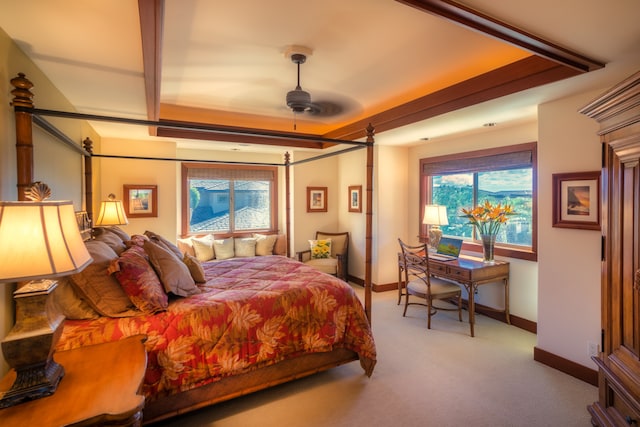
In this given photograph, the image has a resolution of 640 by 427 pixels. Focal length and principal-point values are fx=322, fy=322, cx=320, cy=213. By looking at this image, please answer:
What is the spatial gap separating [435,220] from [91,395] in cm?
405

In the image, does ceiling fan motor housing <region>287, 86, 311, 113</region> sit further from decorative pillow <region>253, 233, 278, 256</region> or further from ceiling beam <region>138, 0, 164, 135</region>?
decorative pillow <region>253, 233, 278, 256</region>

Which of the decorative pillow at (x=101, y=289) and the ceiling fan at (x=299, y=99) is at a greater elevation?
the ceiling fan at (x=299, y=99)

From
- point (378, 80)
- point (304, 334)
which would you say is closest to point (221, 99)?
point (378, 80)

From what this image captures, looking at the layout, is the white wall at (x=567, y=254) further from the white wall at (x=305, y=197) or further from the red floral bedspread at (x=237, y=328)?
the white wall at (x=305, y=197)

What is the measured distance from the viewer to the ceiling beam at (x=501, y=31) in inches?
56.6

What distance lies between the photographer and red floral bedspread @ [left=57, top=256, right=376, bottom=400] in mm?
1951

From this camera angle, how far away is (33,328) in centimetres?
126

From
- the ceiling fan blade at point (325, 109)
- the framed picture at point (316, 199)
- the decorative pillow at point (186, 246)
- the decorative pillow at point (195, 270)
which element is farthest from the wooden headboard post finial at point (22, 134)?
the framed picture at point (316, 199)

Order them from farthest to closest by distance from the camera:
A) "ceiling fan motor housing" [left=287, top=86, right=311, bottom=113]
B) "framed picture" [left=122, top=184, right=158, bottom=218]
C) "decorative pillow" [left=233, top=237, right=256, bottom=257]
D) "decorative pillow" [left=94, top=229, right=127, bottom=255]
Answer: "decorative pillow" [left=233, top=237, right=256, bottom=257]
"framed picture" [left=122, top=184, right=158, bottom=218]
"ceiling fan motor housing" [left=287, top=86, right=311, bottom=113]
"decorative pillow" [left=94, top=229, right=127, bottom=255]

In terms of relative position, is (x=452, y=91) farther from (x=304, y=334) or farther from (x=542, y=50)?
(x=304, y=334)

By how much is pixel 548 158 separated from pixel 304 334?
2648mm

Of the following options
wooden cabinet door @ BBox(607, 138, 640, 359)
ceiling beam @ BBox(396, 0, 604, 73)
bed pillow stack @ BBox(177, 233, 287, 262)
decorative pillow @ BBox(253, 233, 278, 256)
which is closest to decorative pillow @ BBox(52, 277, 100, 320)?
ceiling beam @ BBox(396, 0, 604, 73)

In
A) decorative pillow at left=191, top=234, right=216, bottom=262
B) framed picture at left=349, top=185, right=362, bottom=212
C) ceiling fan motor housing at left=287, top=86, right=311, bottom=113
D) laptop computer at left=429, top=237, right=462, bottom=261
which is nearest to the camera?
ceiling fan motor housing at left=287, top=86, right=311, bottom=113

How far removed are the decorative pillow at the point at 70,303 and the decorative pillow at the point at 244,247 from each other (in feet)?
10.8
